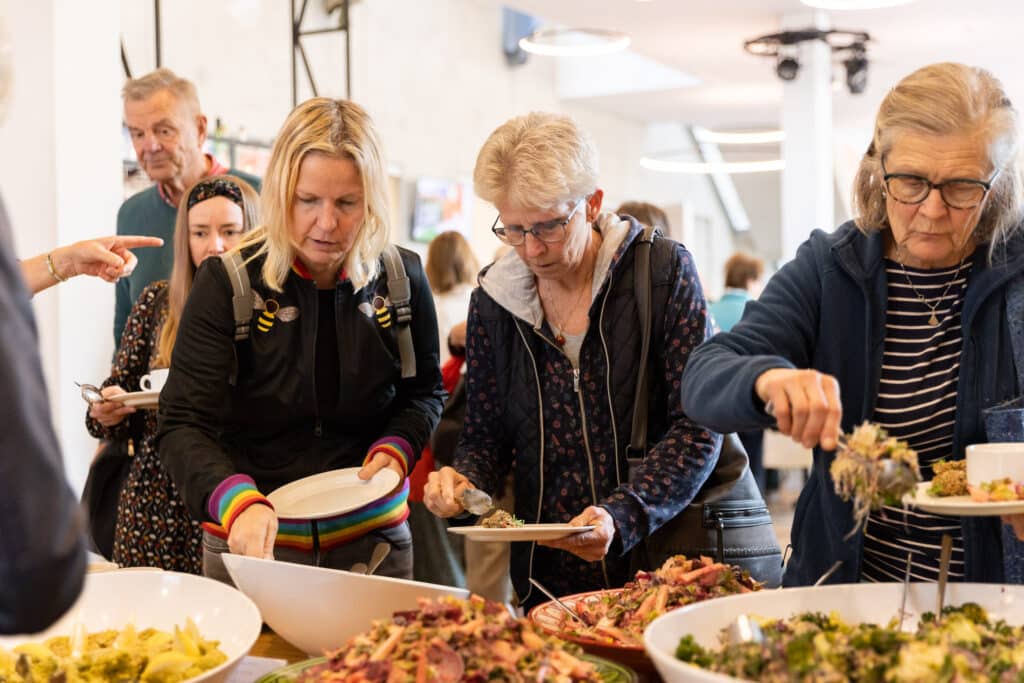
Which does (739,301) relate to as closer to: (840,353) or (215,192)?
(215,192)

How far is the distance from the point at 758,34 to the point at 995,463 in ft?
25.3

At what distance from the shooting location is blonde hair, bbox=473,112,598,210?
1950mm

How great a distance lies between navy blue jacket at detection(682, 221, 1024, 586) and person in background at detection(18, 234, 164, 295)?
119 centimetres

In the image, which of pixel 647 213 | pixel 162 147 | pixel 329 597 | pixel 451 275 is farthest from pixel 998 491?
pixel 451 275

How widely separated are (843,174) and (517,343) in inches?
523

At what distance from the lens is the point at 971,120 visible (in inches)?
60.5

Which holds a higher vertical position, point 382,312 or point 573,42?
point 573,42

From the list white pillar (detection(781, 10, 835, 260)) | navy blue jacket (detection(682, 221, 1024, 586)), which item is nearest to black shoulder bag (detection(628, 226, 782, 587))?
navy blue jacket (detection(682, 221, 1024, 586))

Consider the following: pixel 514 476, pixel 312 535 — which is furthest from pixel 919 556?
pixel 312 535

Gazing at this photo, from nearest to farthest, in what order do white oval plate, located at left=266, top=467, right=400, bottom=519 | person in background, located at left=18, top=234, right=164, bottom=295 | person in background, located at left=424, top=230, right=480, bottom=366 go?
white oval plate, located at left=266, top=467, right=400, bottom=519, person in background, located at left=18, top=234, right=164, bottom=295, person in background, located at left=424, top=230, right=480, bottom=366

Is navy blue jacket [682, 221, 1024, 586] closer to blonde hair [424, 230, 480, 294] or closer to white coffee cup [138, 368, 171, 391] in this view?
white coffee cup [138, 368, 171, 391]

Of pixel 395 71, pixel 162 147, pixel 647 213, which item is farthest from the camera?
pixel 395 71

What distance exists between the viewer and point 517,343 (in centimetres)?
205

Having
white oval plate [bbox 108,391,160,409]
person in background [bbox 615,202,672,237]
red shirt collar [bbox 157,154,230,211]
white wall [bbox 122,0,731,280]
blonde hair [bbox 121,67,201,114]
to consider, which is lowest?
white oval plate [bbox 108,391,160,409]
